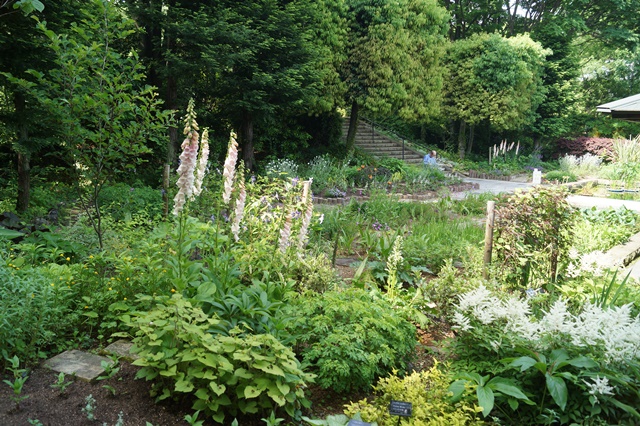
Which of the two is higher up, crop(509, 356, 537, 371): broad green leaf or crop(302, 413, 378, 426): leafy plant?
crop(509, 356, 537, 371): broad green leaf

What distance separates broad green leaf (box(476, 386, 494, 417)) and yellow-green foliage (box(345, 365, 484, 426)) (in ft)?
0.14

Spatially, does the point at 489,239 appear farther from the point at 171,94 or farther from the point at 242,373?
the point at 171,94

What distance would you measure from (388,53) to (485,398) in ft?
43.9

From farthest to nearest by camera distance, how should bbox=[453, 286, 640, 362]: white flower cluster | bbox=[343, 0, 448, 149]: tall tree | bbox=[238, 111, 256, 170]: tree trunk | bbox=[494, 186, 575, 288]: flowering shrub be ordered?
bbox=[343, 0, 448, 149]: tall tree
bbox=[238, 111, 256, 170]: tree trunk
bbox=[494, 186, 575, 288]: flowering shrub
bbox=[453, 286, 640, 362]: white flower cluster

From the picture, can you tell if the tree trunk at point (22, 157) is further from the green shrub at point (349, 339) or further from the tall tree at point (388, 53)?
the tall tree at point (388, 53)

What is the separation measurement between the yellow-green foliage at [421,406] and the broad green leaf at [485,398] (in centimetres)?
4

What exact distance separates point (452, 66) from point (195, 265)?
777 inches

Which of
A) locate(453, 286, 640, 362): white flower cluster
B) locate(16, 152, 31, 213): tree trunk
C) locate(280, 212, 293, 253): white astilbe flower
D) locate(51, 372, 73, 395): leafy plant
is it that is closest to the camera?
locate(51, 372, 73, 395): leafy plant

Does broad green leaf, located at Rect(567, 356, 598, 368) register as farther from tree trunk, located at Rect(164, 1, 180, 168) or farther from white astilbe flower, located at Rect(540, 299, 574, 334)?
tree trunk, located at Rect(164, 1, 180, 168)

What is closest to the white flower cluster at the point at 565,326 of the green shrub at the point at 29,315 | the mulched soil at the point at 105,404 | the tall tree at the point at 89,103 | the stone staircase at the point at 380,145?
the mulched soil at the point at 105,404

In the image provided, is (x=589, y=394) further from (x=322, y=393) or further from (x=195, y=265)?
(x=195, y=265)

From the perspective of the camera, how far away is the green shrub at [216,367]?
232cm

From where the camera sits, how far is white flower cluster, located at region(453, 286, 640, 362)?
2.63 meters

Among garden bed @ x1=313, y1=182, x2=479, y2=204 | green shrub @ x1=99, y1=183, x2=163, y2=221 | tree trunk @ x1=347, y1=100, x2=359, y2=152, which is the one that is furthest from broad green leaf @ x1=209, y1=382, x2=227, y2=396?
tree trunk @ x1=347, y1=100, x2=359, y2=152
